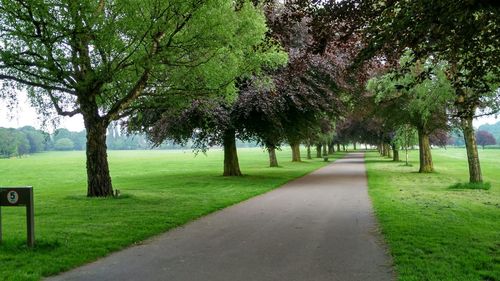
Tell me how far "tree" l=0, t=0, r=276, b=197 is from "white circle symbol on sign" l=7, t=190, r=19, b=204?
17.1 feet

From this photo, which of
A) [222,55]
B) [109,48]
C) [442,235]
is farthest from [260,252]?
[222,55]

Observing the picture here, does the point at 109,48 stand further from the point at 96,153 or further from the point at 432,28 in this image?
the point at 432,28

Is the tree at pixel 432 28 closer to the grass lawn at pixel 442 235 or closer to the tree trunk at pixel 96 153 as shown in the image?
the grass lawn at pixel 442 235

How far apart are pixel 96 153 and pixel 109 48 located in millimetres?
4872

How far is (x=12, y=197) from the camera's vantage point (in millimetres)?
7867

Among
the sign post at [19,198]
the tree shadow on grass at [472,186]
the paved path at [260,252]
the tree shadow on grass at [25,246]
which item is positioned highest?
the sign post at [19,198]

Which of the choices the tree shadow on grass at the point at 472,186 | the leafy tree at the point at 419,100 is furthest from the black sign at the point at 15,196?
the tree shadow on grass at the point at 472,186

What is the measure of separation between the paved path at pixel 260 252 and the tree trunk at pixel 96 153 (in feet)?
20.2

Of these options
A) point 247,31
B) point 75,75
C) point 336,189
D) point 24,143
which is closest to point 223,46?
point 247,31

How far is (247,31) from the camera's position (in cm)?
1562

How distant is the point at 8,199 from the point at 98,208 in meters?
5.82

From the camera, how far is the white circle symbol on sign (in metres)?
7.86

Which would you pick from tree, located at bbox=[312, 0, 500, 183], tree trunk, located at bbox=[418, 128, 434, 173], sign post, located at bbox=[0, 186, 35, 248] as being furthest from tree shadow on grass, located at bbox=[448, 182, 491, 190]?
sign post, located at bbox=[0, 186, 35, 248]

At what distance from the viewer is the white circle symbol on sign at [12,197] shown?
309 inches
